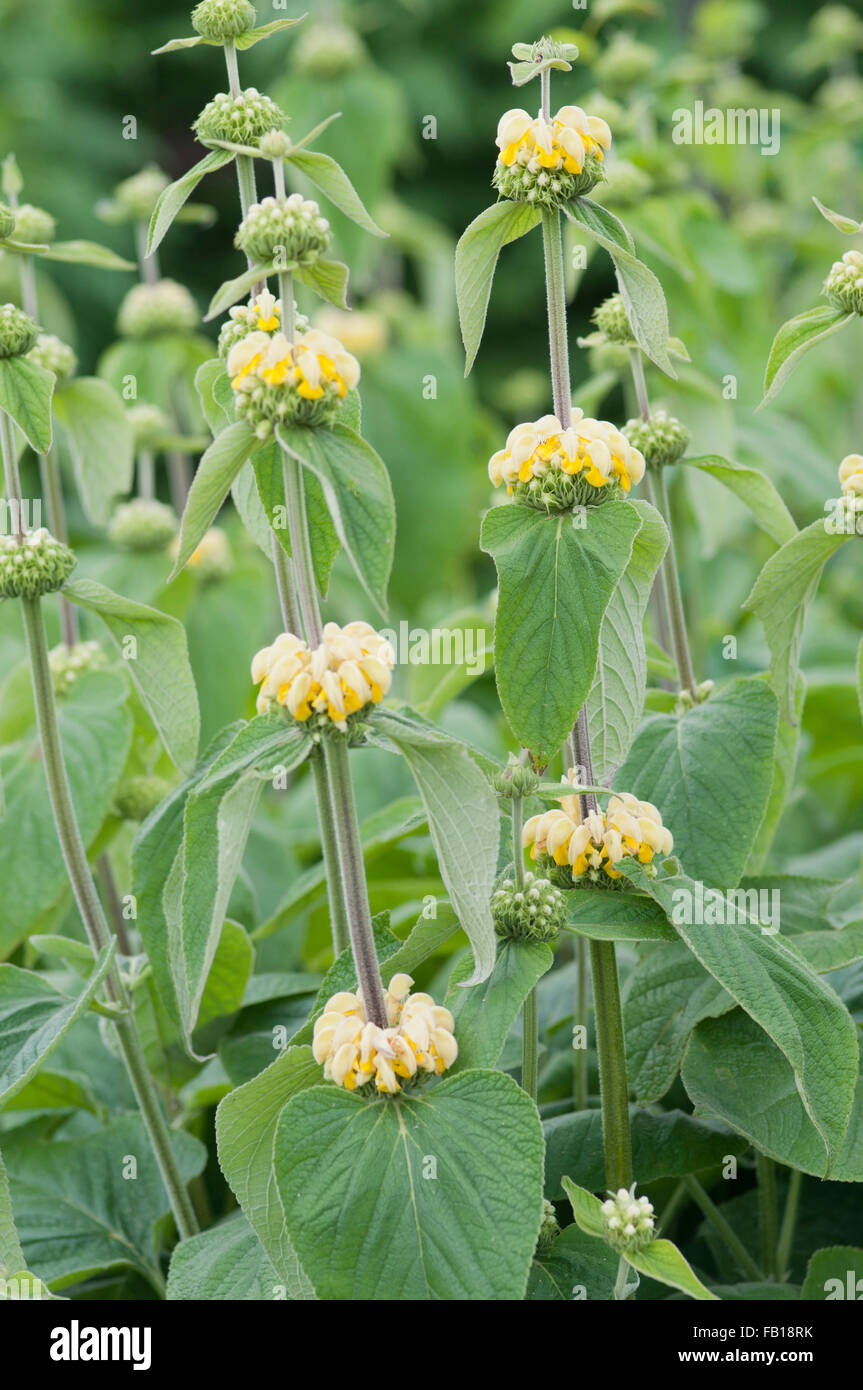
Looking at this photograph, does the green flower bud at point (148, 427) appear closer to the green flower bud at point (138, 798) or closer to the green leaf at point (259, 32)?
the green flower bud at point (138, 798)

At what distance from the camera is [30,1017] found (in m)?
0.73

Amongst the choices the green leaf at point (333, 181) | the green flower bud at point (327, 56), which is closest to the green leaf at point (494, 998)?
the green leaf at point (333, 181)

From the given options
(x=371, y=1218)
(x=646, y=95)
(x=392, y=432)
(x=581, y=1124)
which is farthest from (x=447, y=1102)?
(x=392, y=432)

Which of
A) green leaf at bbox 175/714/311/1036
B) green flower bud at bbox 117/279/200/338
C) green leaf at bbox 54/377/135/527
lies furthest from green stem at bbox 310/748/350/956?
green flower bud at bbox 117/279/200/338

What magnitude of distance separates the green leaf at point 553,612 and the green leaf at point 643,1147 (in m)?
0.24

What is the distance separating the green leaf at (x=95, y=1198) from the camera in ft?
2.71

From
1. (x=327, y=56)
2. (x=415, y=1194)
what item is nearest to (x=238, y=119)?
(x=415, y=1194)

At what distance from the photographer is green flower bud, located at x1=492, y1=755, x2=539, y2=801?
621 mm

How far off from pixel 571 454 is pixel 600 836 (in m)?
0.17

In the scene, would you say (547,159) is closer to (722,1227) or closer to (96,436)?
(96,436)

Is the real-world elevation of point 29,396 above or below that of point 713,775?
above

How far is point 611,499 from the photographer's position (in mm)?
649
